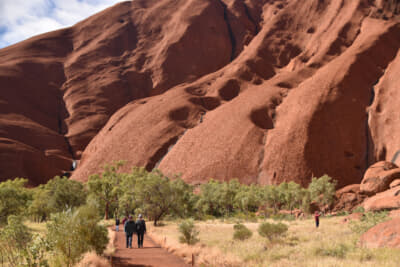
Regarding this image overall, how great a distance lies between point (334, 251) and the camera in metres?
12.8

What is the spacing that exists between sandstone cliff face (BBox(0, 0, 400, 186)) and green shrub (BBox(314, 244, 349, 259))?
160 feet

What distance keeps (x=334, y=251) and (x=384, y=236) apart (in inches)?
85.0

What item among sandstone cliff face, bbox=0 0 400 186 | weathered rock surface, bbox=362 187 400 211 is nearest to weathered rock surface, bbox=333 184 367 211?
sandstone cliff face, bbox=0 0 400 186

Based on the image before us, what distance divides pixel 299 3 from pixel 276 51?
2286cm

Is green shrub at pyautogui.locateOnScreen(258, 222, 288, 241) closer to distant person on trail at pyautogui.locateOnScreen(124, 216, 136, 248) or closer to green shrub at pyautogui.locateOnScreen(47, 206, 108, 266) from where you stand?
distant person on trail at pyautogui.locateOnScreen(124, 216, 136, 248)

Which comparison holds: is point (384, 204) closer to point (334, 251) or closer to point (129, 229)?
point (334, 251)

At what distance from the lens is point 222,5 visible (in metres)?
144

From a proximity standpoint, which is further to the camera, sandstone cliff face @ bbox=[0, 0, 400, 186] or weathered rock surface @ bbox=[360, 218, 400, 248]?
sandstone cliff face @ bbox=[0, 0, 400, 186]

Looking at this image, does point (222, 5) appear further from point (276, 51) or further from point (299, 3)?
point (276, 51)

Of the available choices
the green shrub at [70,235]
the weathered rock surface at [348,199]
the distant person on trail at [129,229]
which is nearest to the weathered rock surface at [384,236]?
the distant person on trail at [129,229]

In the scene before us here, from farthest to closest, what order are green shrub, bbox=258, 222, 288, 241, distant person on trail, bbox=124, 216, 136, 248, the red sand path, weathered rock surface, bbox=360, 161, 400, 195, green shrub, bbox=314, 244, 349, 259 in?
weathered rock surface, bbox=360, 161, 400, 195 → green shrub, bbox=258, 222, 288, 241 → distant person on trail, bbox=124, 216, 136, 248 → green shrub, bbox=314, 244, 349, 259 → the red sand path

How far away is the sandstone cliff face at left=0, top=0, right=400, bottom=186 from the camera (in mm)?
65875

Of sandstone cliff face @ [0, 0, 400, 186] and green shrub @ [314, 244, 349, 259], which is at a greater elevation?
sandstone cliff face @ [0, 0, 400, 186]

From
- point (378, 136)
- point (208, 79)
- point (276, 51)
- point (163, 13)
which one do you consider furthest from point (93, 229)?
point (163, 13)
